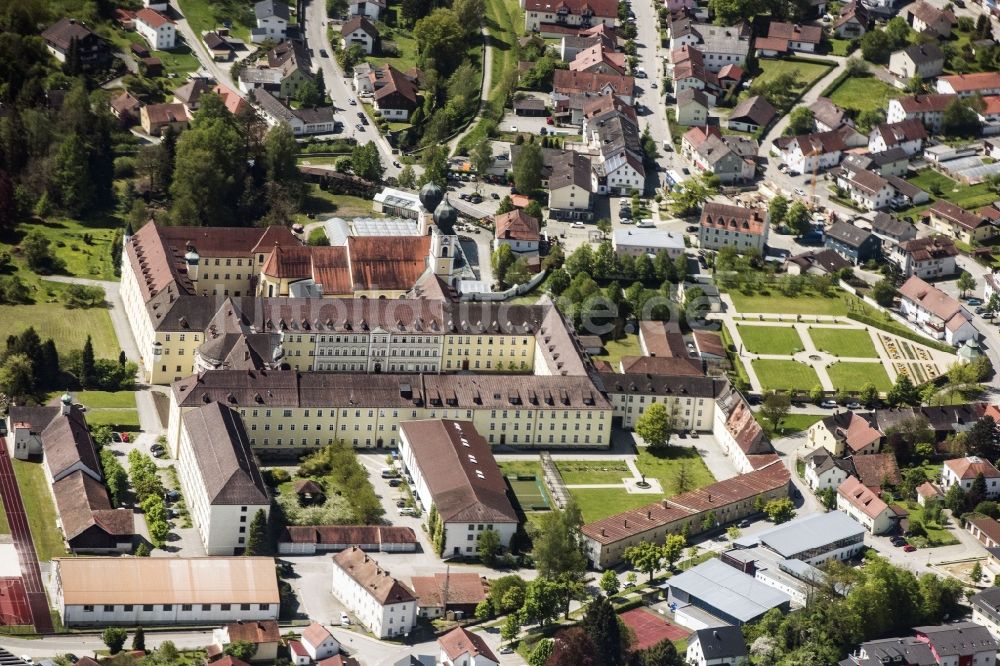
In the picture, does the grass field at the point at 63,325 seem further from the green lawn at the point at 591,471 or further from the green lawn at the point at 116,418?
the green lawn at the point at 591,471

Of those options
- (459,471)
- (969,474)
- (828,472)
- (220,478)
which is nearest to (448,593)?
(459,471)

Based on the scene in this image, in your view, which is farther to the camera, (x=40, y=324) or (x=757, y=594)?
(x=40, y=324)

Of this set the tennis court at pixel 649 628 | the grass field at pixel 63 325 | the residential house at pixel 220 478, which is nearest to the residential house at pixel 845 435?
the tennis court at pixel 649 628

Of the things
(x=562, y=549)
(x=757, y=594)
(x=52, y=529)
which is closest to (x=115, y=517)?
(x=52, y=529)

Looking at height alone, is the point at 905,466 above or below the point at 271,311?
below

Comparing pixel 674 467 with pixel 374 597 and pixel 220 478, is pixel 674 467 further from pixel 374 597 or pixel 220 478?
pixel 220 478

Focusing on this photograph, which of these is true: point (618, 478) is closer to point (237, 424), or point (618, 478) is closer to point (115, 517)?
point (237, 424)
